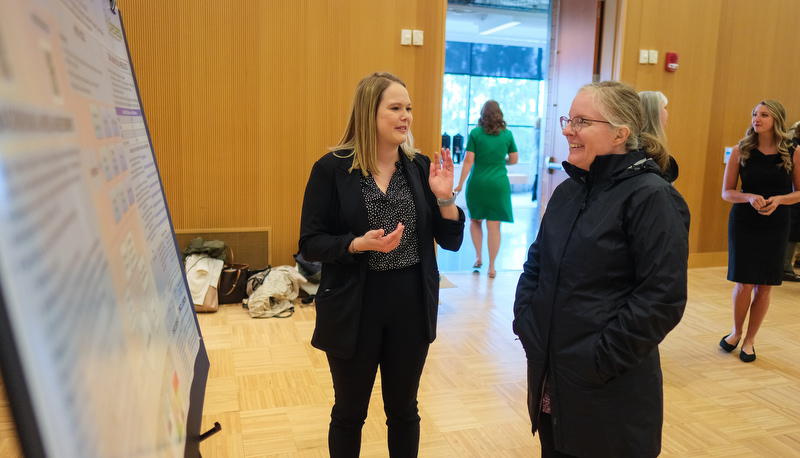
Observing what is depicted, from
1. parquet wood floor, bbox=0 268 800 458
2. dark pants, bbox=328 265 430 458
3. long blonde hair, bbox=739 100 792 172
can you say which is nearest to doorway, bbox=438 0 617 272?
parquet wood floor, bbox=0 268 800 458

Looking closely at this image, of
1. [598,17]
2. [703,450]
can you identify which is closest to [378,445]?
[703,450]

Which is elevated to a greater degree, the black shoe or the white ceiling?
the white ceiling

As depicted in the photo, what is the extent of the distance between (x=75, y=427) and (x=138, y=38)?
200 inches

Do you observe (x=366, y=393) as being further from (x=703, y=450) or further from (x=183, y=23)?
(x=183, y=23)

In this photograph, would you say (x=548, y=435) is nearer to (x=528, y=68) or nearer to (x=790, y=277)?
(x=790, y=277)

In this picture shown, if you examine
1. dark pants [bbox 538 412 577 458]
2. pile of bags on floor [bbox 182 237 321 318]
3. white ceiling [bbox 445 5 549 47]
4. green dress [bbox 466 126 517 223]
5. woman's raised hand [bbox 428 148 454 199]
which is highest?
white ceiling [bbox 445 5 549 47]

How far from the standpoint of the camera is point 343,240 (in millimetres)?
1915

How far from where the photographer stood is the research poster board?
0.37m

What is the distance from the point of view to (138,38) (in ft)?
15.8

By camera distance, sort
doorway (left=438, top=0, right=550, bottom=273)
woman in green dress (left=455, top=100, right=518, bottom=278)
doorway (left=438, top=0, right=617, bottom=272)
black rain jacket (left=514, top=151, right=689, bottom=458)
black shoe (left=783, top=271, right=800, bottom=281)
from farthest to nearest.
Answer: doorway (left=438, top=0, right=550, bottom=273)
doorway (left=438, top=0, right=617, bottom=272)
black shoe (left=783, top=271, right=800, bottom=281)
woman in green dress (left=455, top=100, right=518, bottom=278)
black rain jacket (left=514, top=151, right=689, bottom=458)

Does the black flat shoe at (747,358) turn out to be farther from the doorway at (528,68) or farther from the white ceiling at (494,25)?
the white ceiling at (494,25)

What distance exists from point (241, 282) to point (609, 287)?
3.74 m

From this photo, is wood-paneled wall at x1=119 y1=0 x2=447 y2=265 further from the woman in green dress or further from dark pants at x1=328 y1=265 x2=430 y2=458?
dark pants at x1=328 y1=265 x2=430 y2=458

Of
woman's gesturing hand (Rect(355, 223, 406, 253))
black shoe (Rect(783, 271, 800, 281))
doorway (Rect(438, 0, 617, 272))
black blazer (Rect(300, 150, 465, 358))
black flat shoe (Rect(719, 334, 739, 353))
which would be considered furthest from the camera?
doorway (Rect(438, 0, 617, 272))
